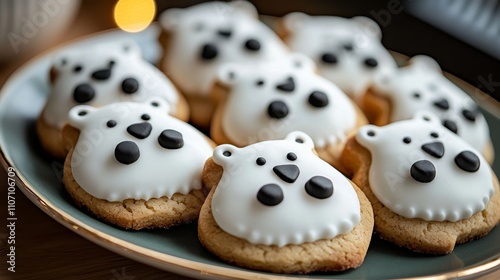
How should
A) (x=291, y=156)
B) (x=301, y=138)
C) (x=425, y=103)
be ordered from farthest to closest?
(x=425, y=103) < (x=301, y=138) < (x=291, y=156)

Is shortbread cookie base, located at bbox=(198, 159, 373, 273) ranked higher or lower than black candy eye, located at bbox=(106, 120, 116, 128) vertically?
higher

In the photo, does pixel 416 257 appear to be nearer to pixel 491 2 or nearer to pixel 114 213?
pixel 114 213

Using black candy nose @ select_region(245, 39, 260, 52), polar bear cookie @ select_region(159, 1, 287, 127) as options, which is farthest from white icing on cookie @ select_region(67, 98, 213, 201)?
black candy nose @ select_region(245, 39, 260, 52)

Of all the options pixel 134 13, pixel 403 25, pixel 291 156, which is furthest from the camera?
pixel 403 25

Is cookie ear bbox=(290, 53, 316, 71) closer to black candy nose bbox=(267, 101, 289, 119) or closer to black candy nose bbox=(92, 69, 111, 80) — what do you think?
black candy nose bbox=(267, 101, 289, 119)

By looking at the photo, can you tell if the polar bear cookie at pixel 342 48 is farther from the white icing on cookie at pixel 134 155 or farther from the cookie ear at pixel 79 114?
the cookie ear at pixel 79 114

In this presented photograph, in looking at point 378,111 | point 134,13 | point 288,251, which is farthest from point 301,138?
point 134,13

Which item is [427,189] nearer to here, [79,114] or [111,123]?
[111,123]
